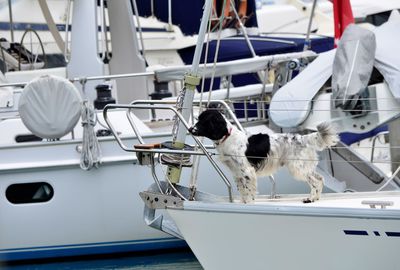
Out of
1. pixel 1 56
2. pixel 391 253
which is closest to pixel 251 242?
pixel 391 253

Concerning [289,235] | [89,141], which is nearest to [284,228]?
[289,235]

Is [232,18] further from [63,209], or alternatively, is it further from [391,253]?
[391,253]

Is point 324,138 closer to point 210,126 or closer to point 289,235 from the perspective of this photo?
point 289,235

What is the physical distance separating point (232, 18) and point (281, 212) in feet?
23.6

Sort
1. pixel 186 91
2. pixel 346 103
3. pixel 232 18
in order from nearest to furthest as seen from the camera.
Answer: pixel 186 91 → pixel 346 103 → pixel 232 18

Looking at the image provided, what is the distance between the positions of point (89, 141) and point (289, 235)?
9.71 feet

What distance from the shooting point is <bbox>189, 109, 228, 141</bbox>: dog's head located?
661cm

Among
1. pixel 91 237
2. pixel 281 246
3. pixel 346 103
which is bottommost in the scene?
pixel 91 237

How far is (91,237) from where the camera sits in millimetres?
9445

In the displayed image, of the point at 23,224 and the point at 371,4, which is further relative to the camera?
the point at 371,4

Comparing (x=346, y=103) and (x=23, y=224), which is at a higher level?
(x=346, y=103)

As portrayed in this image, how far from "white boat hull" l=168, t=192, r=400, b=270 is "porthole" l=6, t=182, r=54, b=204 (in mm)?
2690

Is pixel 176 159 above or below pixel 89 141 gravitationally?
above

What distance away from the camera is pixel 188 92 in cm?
707
